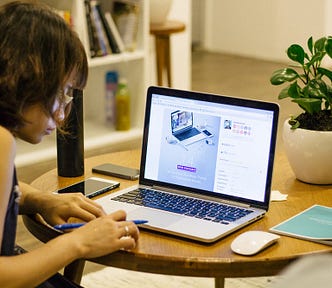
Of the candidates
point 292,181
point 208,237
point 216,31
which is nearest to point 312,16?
point 216,31

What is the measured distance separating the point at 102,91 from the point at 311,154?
2.35 metres

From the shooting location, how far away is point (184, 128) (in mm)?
1606

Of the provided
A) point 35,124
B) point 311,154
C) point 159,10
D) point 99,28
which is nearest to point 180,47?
point 159,10

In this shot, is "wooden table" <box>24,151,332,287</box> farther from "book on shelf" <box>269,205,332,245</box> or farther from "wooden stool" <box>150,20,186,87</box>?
"wooden stool" <box>150,20,186,87</box>

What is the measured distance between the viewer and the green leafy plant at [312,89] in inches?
67.1

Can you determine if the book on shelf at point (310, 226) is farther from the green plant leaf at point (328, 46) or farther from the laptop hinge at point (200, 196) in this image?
the green plant leaf at point (328, 46)

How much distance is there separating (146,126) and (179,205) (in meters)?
0.23

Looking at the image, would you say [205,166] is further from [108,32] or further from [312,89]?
[108,32]

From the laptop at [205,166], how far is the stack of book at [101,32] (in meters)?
1.97

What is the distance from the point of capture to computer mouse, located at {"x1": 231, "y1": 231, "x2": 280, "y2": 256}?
1289mm

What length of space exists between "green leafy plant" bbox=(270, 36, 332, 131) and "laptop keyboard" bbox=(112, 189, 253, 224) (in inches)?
13.3

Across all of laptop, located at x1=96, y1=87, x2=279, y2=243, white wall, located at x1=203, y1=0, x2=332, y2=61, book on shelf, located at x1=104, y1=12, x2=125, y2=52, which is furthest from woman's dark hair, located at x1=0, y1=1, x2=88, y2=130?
white wall, located at x1=203, y1=0, x2=332, y2=61

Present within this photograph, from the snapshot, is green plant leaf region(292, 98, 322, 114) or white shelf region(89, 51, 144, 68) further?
white shelf region(89, 51, 144, 68)

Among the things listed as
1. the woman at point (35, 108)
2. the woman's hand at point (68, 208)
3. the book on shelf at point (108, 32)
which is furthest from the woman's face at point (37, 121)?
the book on shelf at point (108, 32)
